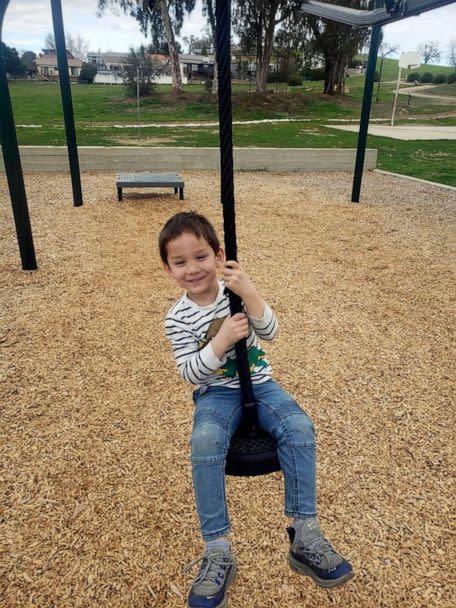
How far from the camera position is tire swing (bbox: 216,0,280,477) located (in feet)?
4.26

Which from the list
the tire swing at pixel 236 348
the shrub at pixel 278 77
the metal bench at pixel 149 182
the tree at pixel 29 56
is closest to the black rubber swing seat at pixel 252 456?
the tire swing at pixel 236 348

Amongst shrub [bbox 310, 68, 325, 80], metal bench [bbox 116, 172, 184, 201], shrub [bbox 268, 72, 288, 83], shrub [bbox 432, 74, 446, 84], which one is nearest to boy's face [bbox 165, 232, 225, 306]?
metal bench [bbox 116, 172, 184, 201]

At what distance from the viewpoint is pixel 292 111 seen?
2819cm

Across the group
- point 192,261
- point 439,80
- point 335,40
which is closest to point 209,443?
point 192,261

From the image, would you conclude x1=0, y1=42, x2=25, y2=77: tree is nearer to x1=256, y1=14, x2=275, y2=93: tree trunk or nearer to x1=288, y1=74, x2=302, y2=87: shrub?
x1=288, y1=74, x2=302, y2=87: shrub

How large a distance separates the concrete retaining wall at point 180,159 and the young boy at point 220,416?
999 cm

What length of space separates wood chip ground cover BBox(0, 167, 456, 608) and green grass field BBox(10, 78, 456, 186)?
745 cm

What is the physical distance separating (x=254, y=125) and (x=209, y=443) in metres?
20.9

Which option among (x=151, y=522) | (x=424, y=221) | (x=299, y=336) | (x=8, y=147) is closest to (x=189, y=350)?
(x=151, y=522)

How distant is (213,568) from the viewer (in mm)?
1734

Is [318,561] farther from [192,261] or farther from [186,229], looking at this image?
[186,229]

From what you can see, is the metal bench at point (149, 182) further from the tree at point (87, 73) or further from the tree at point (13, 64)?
the tree at point (13, 64)

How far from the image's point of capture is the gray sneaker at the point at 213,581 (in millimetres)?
1674

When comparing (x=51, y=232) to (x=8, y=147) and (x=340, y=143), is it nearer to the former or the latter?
(x=8, y=147)
